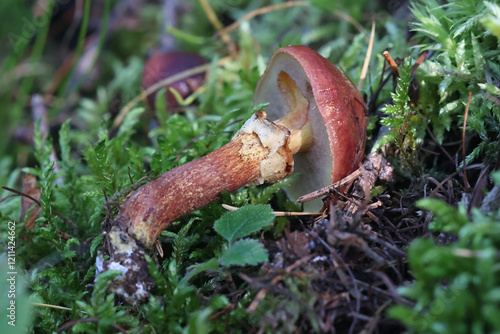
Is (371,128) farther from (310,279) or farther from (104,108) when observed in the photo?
(104,108)

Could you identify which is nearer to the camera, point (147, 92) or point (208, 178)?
point (208, 178)

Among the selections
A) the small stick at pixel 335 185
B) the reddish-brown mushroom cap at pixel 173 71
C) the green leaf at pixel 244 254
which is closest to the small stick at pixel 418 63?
the small stick at pixel 335 185

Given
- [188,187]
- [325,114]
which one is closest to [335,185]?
[325,114]

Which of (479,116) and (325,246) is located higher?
(479,116)

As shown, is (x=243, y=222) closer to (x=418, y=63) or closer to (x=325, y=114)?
(x=325, y=114)

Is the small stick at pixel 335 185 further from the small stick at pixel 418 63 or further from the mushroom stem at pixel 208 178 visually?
the small stick at pixel 418 63

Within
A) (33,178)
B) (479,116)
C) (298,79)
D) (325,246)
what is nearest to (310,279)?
(325,246)
